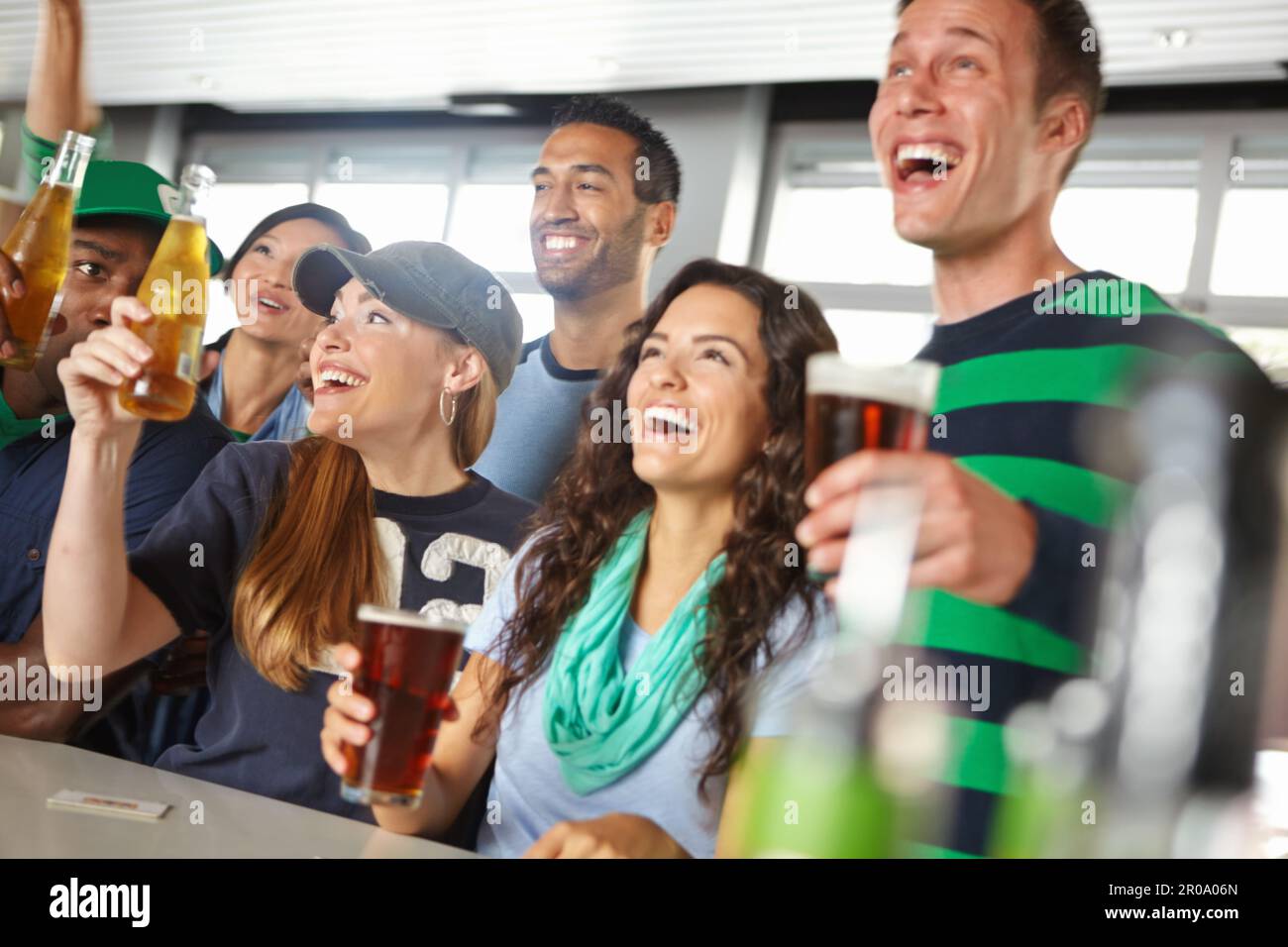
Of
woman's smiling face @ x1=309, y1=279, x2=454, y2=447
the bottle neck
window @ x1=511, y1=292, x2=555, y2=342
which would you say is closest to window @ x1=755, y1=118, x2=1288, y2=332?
window @ x1=511, y1=292, x2=555, y2=342

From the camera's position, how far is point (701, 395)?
6.44 ft

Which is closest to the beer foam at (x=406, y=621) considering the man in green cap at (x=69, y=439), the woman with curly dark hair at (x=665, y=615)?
the woman with curly dark hair at (x=665, y=615)

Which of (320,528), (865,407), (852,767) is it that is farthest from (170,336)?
(852,767)

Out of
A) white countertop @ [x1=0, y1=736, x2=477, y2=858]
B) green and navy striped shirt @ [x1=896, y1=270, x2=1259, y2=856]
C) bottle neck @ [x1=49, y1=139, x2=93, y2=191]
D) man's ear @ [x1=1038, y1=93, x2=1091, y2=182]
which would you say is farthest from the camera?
bottle neck @ [x1=49, y1=139, x2=93, y2=191]

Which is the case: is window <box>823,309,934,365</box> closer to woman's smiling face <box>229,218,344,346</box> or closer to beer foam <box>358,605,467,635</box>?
beer foam <box>358,605,467,635</box>

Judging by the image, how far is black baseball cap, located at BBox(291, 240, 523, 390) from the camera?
2.32 m

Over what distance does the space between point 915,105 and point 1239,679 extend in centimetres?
95

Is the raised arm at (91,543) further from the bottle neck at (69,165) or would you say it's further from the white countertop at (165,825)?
the bottle neck at (69,165)

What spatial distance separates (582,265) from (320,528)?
660 mm

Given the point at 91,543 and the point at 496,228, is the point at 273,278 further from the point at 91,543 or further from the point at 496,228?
the point at 91,543

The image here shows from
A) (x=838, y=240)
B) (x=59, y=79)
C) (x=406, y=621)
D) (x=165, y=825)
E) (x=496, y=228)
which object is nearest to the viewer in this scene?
(x=406, y=621)

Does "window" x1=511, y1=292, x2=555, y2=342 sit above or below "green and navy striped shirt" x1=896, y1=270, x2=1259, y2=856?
above

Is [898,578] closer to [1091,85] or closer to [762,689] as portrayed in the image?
[762,689]

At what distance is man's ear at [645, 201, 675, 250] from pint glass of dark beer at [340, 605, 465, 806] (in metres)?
0.97
